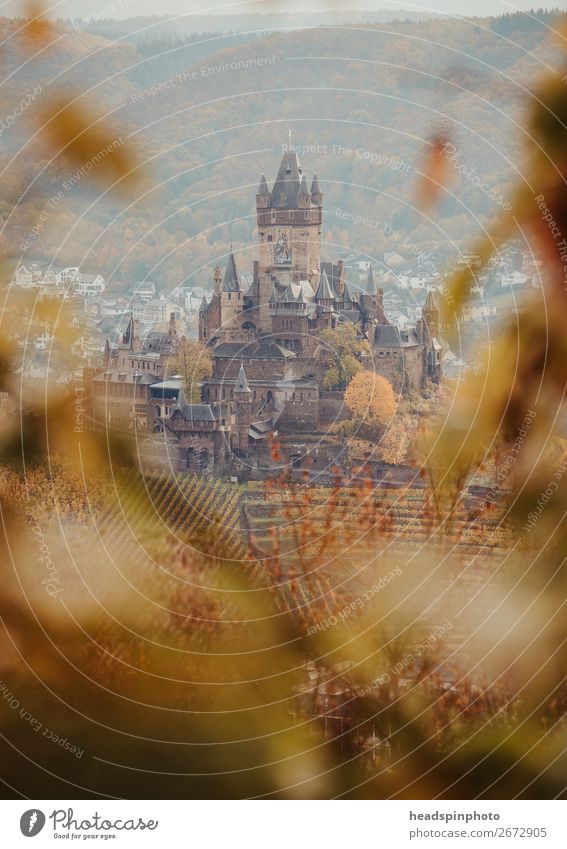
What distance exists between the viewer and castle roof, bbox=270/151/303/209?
27.6m

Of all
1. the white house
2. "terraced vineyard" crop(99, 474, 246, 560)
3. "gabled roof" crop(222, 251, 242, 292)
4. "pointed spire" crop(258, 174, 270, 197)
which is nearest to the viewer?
"terraced vineyard" crop(99, 474, 246, 560)

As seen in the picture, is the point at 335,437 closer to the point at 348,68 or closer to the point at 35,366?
the point at 348,68

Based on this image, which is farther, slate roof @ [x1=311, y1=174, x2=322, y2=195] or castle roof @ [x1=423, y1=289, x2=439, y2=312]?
slate roof @ [x1=311, y1=174, x2=322, y2=195]

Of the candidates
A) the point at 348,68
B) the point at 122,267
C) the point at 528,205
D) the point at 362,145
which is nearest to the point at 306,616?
the point at 528,205

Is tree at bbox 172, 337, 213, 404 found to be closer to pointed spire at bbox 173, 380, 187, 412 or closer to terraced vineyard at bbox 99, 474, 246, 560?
pointed spire at bbox 173, 380, 187, 412

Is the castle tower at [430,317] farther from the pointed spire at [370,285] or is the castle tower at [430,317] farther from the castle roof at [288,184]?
the castle roof at [288,184]

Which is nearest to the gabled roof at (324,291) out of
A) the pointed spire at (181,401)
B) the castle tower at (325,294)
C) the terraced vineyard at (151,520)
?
the castle tower at (325,294)

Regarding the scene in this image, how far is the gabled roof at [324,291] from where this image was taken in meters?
28.5

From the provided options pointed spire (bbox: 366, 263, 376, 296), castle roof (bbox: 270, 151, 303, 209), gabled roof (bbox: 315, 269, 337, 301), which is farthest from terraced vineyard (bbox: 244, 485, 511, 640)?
castle roof (bbox: 270, 151, 303, 209)

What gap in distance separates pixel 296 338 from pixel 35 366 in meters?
19.2

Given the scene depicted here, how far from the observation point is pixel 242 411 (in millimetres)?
26297

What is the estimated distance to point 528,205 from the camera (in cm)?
575

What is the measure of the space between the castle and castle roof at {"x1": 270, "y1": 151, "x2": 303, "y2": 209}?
0.02 m

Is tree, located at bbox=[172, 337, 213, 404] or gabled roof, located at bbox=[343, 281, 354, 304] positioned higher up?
gabled roof, located at bbox=[343, 281, 354, 304]
